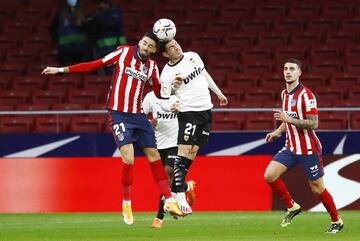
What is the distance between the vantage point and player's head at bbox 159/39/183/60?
1323cm

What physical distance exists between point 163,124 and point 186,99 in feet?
5.37

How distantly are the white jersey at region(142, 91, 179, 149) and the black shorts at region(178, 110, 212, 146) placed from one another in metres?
1.26

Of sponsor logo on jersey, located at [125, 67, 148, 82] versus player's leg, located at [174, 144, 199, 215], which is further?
player's leg, located at [174, 144, 199, 215]

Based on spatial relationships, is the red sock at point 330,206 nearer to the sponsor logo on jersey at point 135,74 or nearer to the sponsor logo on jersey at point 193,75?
the sponsor logo on jersey at point 193,75

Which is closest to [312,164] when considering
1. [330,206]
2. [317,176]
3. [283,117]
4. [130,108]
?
[317,176]

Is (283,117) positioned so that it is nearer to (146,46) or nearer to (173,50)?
(173,50)

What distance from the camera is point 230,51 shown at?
73.6 ft

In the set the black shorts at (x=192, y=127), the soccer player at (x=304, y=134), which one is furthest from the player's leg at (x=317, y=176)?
the black shorts at (x=192, y=127)

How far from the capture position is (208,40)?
22938mm

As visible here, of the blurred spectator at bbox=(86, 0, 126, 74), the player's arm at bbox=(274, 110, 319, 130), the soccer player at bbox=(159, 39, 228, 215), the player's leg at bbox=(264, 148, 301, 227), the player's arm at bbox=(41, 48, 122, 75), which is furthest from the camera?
the blurred spectator at bbox=(86, 0, 126, 74)

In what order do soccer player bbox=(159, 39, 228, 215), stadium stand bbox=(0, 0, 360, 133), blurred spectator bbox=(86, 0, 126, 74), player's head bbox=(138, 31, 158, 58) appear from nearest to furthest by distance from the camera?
player's head bbox=(138, 31, 158, 58) → soccer player bbox=(159, 39, 228, 215) → stadium stand bbox=(0, 0, 360, 133) → blurred spectator bbox=(86, 0, 126, 74)

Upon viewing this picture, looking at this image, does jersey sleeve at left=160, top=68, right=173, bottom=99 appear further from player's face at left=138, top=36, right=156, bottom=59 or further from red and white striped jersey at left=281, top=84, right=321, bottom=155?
red and white striped jersey at left=281, top=84, right=321, bottom=155

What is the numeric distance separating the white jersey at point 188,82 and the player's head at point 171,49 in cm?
9

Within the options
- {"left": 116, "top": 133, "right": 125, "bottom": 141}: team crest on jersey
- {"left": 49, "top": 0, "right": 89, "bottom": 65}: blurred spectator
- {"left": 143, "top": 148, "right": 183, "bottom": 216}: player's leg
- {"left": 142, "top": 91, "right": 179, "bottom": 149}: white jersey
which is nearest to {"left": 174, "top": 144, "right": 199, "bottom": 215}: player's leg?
{"left": 143, "top": 148, "right": 183, "bottom": 216}: player's leg
